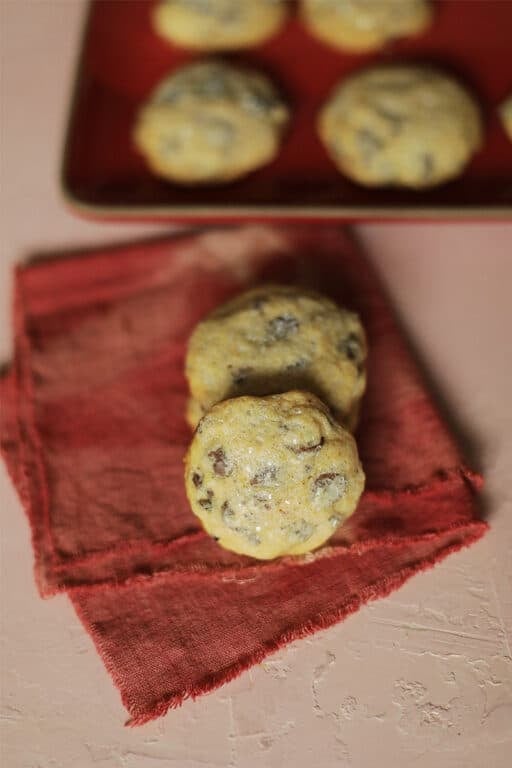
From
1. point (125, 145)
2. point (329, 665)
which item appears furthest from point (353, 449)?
point (125, 145)

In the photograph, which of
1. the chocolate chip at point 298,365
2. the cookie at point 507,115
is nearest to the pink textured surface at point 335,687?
the chocolate chip at point 298,365

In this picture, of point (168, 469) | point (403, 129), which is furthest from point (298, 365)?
point (403, 129)

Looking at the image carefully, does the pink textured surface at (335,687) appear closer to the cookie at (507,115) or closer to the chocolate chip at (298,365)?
the chocolate chip at (298,365)

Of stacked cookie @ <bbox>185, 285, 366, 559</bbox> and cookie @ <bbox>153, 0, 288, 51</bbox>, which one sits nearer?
stacked cookie @ <bbox>185, 285, 366, 559</bbox>

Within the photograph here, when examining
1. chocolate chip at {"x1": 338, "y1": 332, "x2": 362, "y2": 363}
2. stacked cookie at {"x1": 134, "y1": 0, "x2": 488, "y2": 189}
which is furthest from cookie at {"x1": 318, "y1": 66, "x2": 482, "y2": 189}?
chocolate chip at {"x1": 338, "y1": 332, "x2": 362, "y2": 363}

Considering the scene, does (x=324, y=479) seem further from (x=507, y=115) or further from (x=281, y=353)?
(x=507, y=115)

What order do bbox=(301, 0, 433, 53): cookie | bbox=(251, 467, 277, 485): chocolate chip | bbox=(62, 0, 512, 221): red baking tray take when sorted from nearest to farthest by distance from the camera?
bbox=(251, 467, 277, 485): chocolate chip, bbox=(62, 0, 512, 221): red baking tray, bbox=(301, 0, 433, 53): cookie

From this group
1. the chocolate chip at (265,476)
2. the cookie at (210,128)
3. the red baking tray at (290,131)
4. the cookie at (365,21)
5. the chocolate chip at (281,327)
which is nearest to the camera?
the chocolate chip at (265,476)

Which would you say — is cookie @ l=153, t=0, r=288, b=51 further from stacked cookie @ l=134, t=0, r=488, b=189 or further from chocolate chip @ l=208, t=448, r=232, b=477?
chocolate chip @ l=208, t=448, r=232, b=477
